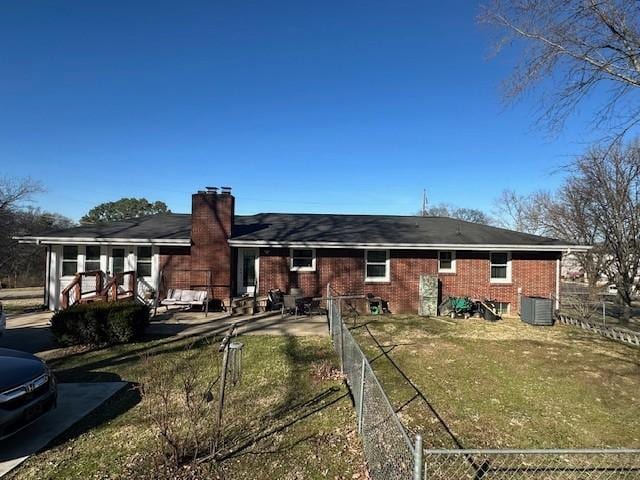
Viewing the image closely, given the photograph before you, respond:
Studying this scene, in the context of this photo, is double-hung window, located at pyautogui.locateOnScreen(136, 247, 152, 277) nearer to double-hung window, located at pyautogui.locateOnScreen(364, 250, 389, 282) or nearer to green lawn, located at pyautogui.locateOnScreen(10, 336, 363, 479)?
green lawn, located at pyautogui.locateOnScreen(10, 336, 363, 479)

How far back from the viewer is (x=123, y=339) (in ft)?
31.7

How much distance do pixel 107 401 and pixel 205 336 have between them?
3871 mm

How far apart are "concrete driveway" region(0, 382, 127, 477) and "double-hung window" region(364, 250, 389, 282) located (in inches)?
388

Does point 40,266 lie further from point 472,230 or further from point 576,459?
point 576,459

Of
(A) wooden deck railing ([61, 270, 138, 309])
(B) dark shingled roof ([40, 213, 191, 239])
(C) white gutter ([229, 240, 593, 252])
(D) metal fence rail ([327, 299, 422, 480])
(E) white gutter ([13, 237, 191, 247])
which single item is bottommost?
(D) metal fence rail ([327, 299, 422, 480])

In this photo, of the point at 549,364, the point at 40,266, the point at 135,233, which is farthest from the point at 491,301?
the point at 40,266

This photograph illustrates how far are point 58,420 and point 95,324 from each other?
14.1 ft

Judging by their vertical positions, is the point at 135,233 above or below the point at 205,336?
above

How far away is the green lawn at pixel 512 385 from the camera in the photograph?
17.7 ft

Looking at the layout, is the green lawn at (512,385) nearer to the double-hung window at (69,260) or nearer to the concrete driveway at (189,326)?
the concrete driveway at (189,326)

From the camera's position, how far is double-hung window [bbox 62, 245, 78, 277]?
14.6m

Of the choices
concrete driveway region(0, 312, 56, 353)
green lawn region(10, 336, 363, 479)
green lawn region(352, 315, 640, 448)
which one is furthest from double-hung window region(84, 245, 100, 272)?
green lawn region(352, 315, 640, 448)

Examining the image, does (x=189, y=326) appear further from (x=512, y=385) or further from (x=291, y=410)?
(x=512, y=385)

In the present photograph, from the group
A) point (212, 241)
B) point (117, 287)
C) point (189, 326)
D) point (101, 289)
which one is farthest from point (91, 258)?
point (189, 326)
